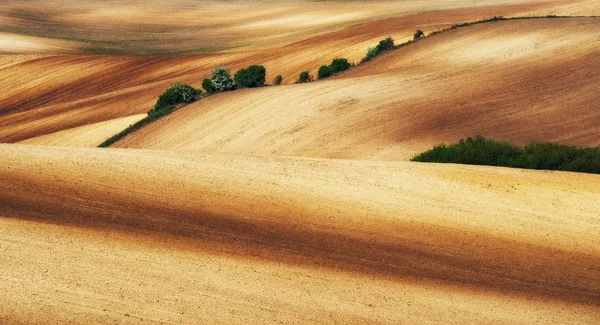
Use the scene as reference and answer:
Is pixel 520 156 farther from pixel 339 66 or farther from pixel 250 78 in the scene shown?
pixel 339 66

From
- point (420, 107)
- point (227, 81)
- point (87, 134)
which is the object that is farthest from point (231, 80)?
point (420, 107)

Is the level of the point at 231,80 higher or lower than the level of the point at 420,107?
higher

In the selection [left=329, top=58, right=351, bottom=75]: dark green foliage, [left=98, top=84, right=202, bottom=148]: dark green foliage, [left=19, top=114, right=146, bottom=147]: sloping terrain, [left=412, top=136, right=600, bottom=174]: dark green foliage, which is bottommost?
[left=412, top=136, right=600, bottom=174]: dark green foliage

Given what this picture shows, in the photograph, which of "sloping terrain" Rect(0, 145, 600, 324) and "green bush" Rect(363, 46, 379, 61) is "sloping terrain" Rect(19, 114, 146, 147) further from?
"sloping terrain" Rect(0, 145, 600, 324)

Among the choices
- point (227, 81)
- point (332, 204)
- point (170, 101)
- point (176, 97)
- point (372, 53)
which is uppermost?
point (372, 53)

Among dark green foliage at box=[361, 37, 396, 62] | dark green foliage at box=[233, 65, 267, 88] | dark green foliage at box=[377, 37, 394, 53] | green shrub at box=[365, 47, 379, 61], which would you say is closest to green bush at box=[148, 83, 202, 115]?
dark green foliage at box=[233, 65, 267, 88]

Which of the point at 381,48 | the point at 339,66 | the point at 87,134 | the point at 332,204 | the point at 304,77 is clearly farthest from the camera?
the point at 381,48

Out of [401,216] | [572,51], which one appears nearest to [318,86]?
[572,51]
